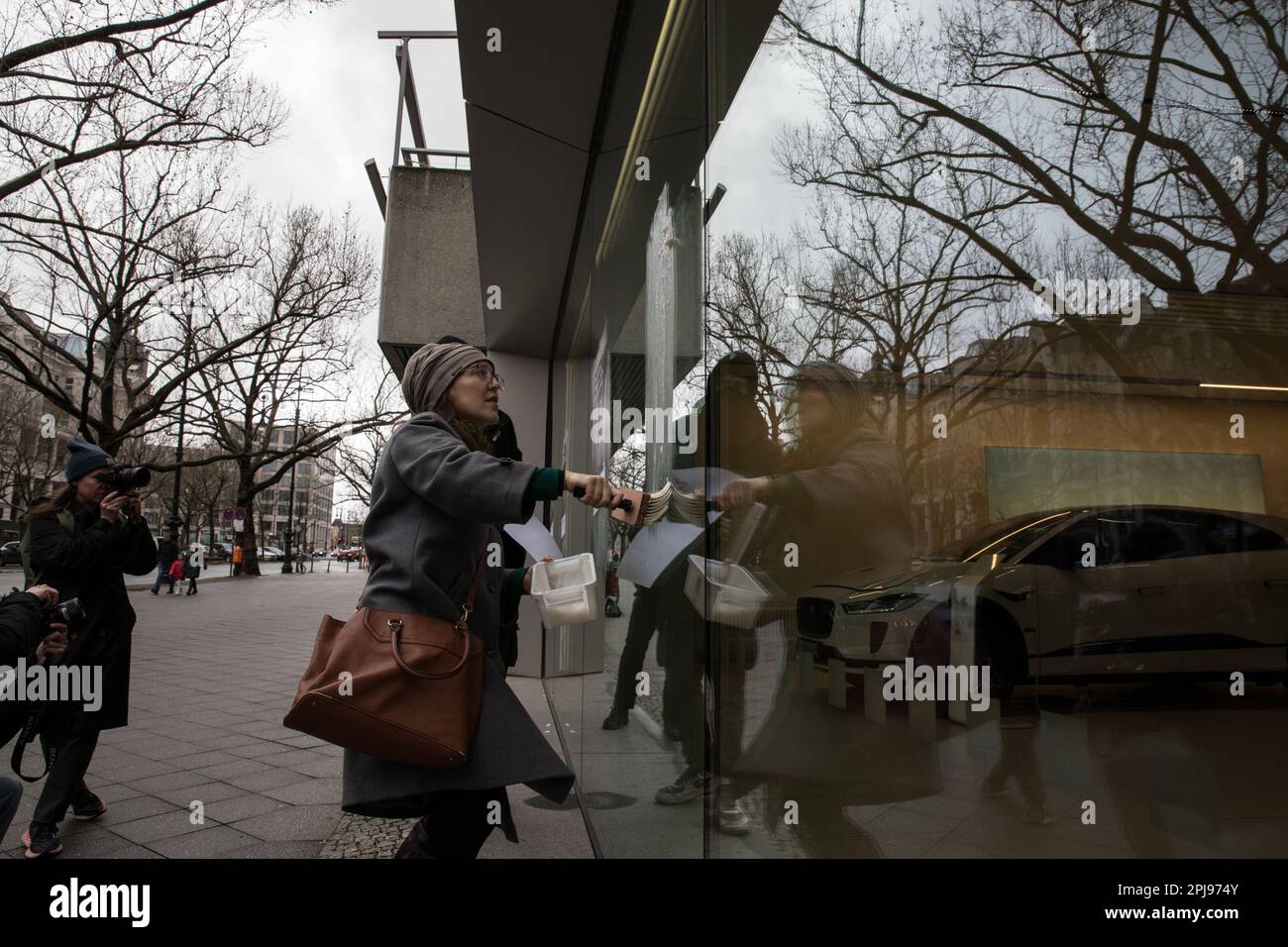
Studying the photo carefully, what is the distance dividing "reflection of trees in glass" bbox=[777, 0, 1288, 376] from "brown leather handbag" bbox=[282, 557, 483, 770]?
1.29 meters

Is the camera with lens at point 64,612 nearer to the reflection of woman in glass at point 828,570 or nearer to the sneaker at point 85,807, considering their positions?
the sneaker at point 85,807

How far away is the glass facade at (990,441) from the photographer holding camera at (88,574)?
2.73 meters

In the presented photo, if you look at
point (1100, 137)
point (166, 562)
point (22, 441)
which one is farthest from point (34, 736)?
point (22, 441)

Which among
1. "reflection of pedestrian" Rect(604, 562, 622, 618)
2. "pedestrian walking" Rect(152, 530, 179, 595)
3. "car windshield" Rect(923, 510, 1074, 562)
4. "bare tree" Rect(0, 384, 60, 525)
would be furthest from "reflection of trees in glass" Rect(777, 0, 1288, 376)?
"bare tree" Rect(0, 384, 60, 525)

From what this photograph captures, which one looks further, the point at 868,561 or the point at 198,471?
the point at 198,471

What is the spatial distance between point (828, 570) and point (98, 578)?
339 cm

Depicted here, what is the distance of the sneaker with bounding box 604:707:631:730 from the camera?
2951 millimetres

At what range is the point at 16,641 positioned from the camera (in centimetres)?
210

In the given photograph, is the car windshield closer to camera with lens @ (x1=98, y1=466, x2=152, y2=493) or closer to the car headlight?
the car headlight

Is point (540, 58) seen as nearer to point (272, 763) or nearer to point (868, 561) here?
point (868, 561)

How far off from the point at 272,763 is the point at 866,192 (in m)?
4.44

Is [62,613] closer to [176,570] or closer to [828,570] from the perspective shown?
[828,570]
